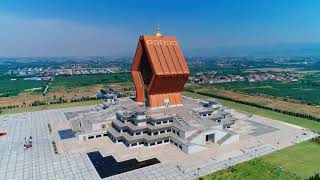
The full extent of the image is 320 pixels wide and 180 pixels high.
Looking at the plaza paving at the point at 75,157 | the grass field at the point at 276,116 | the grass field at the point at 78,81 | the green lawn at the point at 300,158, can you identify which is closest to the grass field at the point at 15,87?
the grass field at the point at 78,81

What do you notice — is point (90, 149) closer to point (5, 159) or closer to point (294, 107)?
point (5, 159)

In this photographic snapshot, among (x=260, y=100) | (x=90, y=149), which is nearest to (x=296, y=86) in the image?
(x=260, y=100)

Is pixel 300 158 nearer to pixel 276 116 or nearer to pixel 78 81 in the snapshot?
pixel 276 116

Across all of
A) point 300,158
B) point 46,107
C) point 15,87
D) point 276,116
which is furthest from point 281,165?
point 15,87

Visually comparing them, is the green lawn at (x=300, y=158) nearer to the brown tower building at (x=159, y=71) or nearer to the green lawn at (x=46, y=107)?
the brown tower building at (x=159, y=71)

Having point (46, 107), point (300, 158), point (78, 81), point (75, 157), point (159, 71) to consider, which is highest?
point (159, 71)
